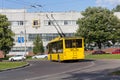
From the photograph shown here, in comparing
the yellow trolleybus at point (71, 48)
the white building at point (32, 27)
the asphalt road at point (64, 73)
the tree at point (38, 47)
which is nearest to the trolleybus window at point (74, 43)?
the yellow trolleybus at point (71, 48)

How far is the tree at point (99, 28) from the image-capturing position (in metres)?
81.8

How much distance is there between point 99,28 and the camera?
3233 inches

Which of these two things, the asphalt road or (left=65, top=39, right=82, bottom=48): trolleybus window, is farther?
(left=65, top=39, right=82, bottom=48): trolleybus window

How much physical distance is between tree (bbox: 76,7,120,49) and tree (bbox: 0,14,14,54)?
49.2 ft

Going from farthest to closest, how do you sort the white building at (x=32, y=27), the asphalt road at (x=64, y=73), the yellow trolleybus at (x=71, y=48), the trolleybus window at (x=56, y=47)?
the white building at (x=32, y=27) < the trolleybus window at (x=56, y=47) < the yellow trolleybus at (x=71, y=48) < the asphalt road at (x=64, y=73)

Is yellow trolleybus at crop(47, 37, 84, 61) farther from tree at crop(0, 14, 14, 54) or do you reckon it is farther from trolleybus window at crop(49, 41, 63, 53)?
tree at crop(0, 14, 14, 54)

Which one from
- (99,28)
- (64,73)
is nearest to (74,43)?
(64,73)

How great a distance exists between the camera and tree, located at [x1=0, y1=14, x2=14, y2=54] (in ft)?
248

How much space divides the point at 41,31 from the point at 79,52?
6477 cm

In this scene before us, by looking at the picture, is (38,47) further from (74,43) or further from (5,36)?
(74,43)

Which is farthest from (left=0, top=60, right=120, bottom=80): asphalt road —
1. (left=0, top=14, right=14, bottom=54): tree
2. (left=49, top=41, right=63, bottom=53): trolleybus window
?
(left=0, top=14, right=14, bottom=54): tree

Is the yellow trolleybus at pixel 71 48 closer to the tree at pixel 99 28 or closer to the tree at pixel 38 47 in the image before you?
the tree at pixel 99 28

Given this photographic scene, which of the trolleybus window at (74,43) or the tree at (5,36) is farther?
the tree at (5,36)

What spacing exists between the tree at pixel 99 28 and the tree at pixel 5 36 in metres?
15.0
